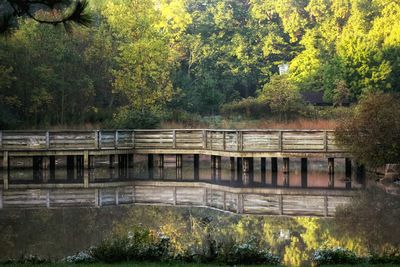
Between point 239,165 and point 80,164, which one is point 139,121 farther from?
point 239,165

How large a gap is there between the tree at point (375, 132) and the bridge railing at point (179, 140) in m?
1.52

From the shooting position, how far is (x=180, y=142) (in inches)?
1307

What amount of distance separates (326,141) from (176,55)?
97.9ft

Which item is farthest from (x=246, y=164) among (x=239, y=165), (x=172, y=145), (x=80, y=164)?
(x=80, y=164)

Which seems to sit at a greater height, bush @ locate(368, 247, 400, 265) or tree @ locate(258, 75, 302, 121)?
tree @ locate(258, 75, 302, 121)

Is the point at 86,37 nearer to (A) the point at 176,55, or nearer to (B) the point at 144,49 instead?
(B) the point at 144,49

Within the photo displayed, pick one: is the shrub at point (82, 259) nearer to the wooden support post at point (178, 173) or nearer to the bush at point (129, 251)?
the bush at point (129, 251)

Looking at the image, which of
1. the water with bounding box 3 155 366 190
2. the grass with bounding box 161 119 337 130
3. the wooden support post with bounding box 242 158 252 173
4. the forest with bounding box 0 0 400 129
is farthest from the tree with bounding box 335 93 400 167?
the forest with bounding box 0 0 400 129

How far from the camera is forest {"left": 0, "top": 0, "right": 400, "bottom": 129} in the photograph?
43062mm

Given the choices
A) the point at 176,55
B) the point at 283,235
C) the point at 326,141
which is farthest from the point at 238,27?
the point at 283,235

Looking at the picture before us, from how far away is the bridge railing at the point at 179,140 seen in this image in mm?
30234

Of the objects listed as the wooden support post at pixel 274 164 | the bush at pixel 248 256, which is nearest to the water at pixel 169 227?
the bush at pixel 248 256

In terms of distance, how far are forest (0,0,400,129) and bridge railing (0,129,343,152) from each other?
3393 mm

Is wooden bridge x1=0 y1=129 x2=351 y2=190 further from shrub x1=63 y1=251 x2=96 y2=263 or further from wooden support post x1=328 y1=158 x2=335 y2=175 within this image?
shrub x1=63 y1=251 x2=96 y2=263
